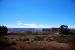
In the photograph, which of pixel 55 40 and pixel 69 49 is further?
pixel 55 40

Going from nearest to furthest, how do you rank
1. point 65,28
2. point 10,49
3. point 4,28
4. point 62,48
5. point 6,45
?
point 10,49, point 62,48, point 6,45, point 4,28, point 65,28

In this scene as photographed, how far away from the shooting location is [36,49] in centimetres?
788

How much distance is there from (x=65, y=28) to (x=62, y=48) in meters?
5.78

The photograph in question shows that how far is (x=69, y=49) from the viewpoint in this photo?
826cm

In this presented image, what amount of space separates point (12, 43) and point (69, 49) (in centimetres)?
352

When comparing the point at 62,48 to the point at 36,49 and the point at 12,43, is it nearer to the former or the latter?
the point at 36,49

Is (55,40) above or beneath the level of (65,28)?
beneath

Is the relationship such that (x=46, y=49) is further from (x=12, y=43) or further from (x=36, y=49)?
(x=12, y=43)

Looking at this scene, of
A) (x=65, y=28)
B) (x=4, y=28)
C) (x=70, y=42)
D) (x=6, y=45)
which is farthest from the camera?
(x=65, y=28)

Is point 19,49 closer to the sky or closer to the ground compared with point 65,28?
closer to the ground

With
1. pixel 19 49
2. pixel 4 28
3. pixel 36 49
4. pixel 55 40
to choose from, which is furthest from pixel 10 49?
pixel 4 28

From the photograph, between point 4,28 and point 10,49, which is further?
point 4,28

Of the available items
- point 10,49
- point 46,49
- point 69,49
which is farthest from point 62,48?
point 10,49

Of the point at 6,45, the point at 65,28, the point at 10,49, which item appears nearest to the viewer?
the point at 10,49
